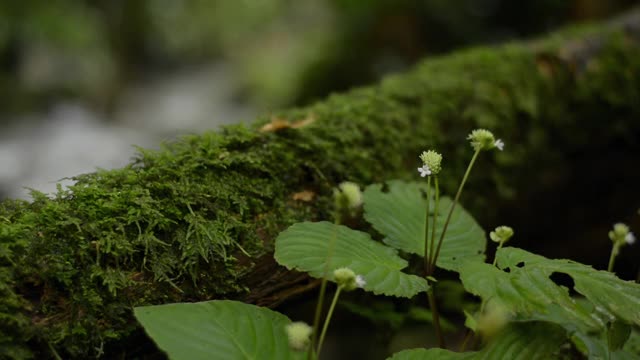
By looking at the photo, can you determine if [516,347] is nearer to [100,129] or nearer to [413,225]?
[413,225]

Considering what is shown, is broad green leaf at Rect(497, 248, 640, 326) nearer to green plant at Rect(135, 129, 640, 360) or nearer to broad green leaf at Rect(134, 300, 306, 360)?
green plant at Rect(135, 129, 640, 360)

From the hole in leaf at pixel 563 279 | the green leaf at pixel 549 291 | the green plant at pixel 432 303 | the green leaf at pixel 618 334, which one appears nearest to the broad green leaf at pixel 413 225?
the green plant at pixel 432 303

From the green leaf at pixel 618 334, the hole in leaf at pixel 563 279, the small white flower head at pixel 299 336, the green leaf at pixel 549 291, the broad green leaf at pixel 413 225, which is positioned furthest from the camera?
the hole in leaf at pixel 563 279

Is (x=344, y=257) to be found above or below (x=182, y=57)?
below

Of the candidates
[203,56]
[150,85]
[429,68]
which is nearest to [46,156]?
[429,68]

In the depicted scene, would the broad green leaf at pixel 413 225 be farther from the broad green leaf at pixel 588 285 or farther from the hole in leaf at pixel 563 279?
the hole in leaf at pixel 563 279

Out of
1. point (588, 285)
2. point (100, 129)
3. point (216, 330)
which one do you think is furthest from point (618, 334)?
point (100, 129)

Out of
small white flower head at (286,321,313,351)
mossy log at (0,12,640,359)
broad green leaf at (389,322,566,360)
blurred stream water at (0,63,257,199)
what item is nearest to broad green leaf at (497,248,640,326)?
broad green leaf at (389,322,566,360)
